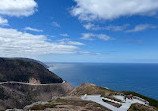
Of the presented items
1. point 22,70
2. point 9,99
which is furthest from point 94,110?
point 22,70

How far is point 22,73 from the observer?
14425 cm

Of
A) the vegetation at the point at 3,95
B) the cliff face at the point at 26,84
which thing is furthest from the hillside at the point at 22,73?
the vegetation at the point at 3,95

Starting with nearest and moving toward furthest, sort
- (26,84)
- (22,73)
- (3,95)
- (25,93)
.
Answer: (3,95)
(25,93)
(26,84)
(22,73)

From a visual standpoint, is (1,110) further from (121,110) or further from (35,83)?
(121,110)

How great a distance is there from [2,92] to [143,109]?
100934mm

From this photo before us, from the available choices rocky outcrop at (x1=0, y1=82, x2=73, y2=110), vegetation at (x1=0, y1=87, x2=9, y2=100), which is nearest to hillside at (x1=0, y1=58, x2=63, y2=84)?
rocky outcrop at (x1=0, y1=82, x2=73, y2=110)

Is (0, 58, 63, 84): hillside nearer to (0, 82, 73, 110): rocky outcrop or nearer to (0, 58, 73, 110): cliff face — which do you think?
(0, 58, 73, 110): cliff face

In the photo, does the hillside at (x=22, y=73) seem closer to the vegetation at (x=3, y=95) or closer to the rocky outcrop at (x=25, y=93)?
the rocky outcrop at (x=25, y=93)

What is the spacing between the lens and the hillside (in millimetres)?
135625

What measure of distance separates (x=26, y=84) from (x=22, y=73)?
19956mm

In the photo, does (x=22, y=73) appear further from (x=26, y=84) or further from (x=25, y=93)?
(x=25, y=93)

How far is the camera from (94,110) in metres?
27.3

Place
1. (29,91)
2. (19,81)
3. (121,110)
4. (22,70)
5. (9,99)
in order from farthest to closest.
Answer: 1. (22,70)
2. (19,81)
3. (29,91)
4. (9,99)
5. (121,110)

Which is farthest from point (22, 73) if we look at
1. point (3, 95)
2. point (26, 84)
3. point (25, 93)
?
point (3, 95)
